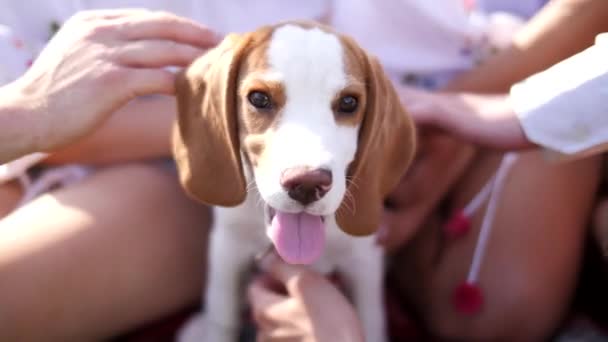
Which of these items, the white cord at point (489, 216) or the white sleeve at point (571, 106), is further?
the white cord at point (489, 216)

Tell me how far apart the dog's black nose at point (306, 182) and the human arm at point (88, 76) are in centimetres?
36

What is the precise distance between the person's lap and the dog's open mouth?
631 millimetres

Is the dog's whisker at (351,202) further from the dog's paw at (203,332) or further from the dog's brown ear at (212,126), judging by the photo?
the dog's paw at (203,332)

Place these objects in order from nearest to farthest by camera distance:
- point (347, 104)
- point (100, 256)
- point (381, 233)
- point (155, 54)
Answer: point (347, 104) → point (155, 54) → point (100, 256) → point (381, 233)

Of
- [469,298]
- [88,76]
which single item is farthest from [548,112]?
[88,76]

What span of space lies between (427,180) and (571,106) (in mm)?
508

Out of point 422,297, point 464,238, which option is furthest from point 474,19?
point 422,297

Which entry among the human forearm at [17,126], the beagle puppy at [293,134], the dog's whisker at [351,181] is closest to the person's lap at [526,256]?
the beagle puppy at [293,134]

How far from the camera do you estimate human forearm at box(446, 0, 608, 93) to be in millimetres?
1439

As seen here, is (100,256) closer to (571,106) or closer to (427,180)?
(427,180)

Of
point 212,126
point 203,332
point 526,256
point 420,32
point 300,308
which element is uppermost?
point 212,126

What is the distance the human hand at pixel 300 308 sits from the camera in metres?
1.14

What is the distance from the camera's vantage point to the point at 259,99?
977 millimetres

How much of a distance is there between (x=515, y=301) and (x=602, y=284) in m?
0.32
